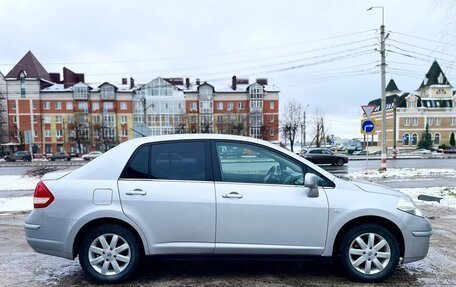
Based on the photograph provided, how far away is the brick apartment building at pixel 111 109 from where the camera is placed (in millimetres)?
57906

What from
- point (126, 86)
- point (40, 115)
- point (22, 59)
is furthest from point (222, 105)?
point (22, 59)

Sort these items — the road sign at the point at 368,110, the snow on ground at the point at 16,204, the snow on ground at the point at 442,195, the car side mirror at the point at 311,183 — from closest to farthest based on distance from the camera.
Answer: the car side mirror at the point at 311,183 < the snow on ground at the point at 16,204 < the snow on ground at the point at 442,195 < the road sign at the point at 368,110

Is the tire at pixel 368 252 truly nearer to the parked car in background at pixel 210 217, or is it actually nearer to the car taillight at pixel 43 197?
the parked car in background at pixel 210 217

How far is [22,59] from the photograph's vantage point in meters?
63.2

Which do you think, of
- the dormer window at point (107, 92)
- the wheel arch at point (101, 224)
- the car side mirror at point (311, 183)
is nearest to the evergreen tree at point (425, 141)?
the dormer window at point (107, 92)

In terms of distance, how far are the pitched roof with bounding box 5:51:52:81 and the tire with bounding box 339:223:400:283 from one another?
6964cm

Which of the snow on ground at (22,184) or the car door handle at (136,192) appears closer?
the car door handle at (136,192)

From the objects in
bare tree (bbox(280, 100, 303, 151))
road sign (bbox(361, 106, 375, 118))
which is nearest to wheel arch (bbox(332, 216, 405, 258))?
road sign (bbox(361, 106, 375, 118))

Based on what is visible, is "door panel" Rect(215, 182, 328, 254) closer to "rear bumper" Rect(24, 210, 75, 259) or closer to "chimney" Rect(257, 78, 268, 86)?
"rear bumper" Rect(24, 210, 75, 259)

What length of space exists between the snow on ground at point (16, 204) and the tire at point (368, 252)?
8.11 m

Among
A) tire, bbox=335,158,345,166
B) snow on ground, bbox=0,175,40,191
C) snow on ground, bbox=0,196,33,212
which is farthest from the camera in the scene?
tire, bbox=335,158,345,166

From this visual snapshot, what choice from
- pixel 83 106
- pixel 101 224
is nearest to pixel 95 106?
pixel 83 106

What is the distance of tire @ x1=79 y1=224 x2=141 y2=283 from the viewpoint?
135 inches

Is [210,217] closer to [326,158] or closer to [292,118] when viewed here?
[326,158]
